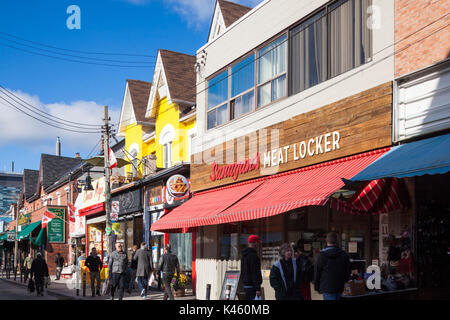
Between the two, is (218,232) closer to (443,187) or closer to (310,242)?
(310,242)

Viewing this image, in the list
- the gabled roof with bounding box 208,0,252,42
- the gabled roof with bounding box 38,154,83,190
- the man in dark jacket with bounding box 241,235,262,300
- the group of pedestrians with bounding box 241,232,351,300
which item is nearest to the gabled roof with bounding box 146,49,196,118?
the gabled roof with bounding box 208,0,252,42

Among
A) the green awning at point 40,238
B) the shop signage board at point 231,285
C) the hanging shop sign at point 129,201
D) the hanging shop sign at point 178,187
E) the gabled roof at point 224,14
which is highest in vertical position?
the gabled roof at point 224,14

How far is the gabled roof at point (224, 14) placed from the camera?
21078 millimetres

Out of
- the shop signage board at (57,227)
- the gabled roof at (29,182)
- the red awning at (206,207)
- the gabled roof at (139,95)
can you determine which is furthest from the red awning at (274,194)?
the gabled roof at (29,182)

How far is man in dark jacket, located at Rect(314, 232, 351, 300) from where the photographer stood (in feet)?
28.3

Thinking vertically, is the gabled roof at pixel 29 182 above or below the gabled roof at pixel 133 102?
below

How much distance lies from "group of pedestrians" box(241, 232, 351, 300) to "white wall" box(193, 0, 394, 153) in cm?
425

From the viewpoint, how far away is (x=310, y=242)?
13.4 metres

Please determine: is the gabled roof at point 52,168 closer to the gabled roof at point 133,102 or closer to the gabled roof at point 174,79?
the gabled roof at point 133,102

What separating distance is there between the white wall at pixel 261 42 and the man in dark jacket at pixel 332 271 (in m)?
4.23

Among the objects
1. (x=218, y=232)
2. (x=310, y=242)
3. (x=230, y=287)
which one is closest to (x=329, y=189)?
(x=310, y=242)

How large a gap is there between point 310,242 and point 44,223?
3334 cm

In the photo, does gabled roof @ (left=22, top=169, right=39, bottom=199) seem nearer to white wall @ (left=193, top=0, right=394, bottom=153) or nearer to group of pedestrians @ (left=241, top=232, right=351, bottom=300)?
white wall @ (left=193, top=0, right=394, bottom=153)

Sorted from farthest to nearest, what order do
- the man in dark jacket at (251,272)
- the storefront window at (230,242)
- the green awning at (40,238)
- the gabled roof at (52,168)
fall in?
the gabled roof at (52,168), the green awning at (40,238), the storefront window at (230,242), the man in dark jacket at (251,272)
